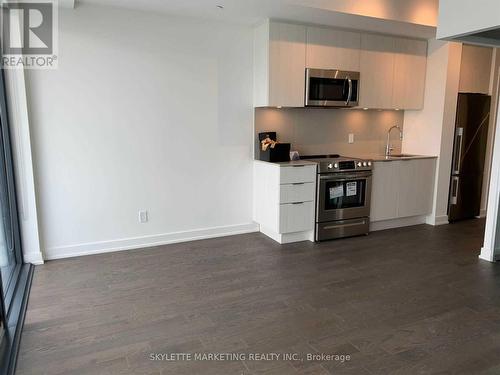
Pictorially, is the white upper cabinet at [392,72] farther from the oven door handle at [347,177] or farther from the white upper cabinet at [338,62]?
the oven door handle at [347,177]

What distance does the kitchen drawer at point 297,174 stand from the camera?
409 centimetres

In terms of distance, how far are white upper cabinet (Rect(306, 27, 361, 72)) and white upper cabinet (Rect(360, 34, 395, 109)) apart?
131mm

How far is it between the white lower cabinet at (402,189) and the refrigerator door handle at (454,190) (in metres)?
0.32

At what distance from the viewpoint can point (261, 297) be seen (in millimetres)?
2963

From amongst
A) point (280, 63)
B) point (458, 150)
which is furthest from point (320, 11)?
point (458, 150)

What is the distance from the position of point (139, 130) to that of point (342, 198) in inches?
97.0

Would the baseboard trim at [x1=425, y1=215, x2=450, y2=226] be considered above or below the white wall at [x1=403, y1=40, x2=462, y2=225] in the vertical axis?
below

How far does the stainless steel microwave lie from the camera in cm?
431

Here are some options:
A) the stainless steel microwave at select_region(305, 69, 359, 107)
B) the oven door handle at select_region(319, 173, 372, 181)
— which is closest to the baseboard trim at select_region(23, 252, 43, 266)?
the oven door handle at select_region(319, 173, 372, 181)

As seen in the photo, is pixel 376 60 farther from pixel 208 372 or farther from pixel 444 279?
pixel 208 372

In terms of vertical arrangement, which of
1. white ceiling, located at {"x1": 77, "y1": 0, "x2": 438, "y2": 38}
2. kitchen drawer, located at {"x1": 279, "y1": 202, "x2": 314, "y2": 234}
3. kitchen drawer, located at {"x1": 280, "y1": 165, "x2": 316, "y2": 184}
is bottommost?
kitchen drawer, located at {"x1": 279, "y1": 202, "x2": 314, "y2": 234}

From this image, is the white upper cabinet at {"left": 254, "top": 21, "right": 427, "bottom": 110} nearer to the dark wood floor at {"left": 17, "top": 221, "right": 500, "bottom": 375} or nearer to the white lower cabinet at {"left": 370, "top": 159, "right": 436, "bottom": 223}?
the white lower cabinet at {"left": 370, "top": 159, "right": 436, "bottom": 223}

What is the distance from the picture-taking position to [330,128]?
495 centimetres

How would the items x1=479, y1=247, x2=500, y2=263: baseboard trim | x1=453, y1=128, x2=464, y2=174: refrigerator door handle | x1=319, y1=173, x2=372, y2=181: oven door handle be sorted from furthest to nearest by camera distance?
x1=453, y1=128, x2=464, y2=174: refrigerator door handle
x1=319, y1=173, x2=372, y2=181: oven door handle
x1=479, y1=247, x2=500, y2=263: baseboard trim
